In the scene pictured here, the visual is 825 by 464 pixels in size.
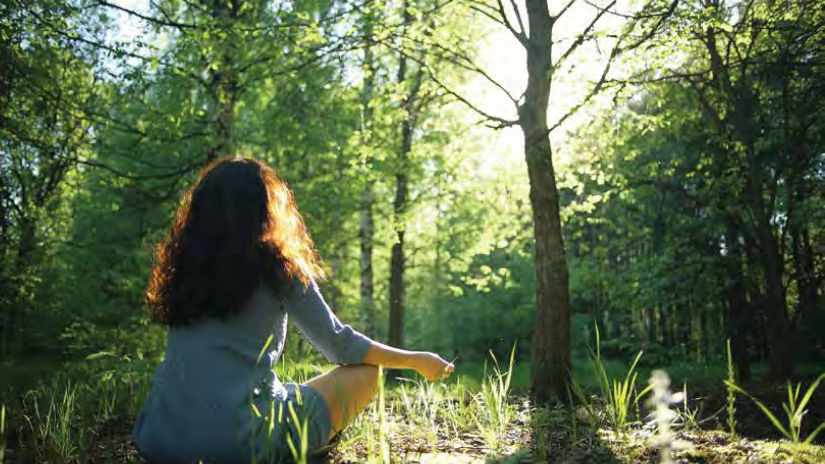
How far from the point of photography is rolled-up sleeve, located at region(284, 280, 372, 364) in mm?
2393

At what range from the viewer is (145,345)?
27.9ft

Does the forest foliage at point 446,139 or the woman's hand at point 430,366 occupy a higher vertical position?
the forest foliage at point 446,139

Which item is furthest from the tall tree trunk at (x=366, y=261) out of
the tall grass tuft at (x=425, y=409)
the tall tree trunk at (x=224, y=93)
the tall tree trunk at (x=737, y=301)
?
the tall grass tuft at (x=425, y=409)

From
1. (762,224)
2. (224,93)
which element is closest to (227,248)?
(224,93)

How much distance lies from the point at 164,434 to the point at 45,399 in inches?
107

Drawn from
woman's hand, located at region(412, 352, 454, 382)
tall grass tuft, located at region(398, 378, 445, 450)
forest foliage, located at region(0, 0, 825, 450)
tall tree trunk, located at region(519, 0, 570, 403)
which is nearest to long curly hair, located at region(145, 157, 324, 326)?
woman's hand, located at region(412, 352, 454, 382)

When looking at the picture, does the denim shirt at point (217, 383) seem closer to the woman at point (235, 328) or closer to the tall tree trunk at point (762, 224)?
the woman at point (235, 328)

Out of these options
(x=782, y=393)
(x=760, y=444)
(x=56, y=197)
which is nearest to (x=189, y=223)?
(x=760, y=444)

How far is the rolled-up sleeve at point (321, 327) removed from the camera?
2393mm

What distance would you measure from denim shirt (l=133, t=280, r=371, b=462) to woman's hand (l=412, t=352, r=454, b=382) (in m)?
0.44

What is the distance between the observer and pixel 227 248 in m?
2.27

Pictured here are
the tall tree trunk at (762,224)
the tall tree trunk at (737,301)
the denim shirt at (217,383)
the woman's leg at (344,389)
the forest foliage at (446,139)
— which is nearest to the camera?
the denim shirt at (217,383)

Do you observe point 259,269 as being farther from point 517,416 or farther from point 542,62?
point 542,62

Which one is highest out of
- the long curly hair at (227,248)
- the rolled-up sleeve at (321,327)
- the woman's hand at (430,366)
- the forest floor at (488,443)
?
the long curly hair at (227,248)
